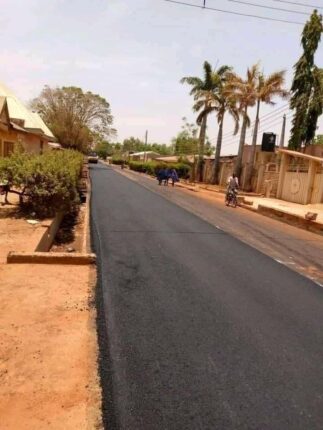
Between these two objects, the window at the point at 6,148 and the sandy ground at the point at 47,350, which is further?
the window at the point at 6,148

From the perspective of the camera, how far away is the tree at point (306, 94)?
116 ft

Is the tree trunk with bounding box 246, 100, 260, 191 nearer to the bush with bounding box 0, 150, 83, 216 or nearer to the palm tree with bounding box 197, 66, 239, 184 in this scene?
the palm tree with bounding box 197, 66, 239, 184

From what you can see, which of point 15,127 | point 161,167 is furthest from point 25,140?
point 161,167

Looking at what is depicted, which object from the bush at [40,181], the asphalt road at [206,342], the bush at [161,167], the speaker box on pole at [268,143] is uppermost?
the speaker box on pole at [268,143]

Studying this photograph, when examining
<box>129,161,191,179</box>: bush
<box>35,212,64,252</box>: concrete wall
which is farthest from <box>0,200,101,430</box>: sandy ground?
<box>129,161,191,179</box>: bush

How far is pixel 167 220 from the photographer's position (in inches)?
596

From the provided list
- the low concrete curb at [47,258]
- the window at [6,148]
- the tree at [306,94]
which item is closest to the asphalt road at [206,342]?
the low concrete curb at [47,258]

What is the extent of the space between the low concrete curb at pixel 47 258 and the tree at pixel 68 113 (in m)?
54.6

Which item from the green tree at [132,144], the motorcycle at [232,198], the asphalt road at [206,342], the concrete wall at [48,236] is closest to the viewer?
the asphalt road at [206,342]

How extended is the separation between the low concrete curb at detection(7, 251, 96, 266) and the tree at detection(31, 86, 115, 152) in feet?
179

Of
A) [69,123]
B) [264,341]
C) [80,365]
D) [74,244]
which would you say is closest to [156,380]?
[80,365]

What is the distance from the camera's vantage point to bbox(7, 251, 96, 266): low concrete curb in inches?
300

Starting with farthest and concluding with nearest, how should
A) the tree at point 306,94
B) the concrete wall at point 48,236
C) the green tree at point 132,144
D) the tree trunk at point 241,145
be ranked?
the green tree at point 132,144
the tree trunk at point 241,145
the tree at point 306,94
the concrete wall at point 48,236

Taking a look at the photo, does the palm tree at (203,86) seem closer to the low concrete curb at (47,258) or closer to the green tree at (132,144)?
the low concrete curb at (47,258)
